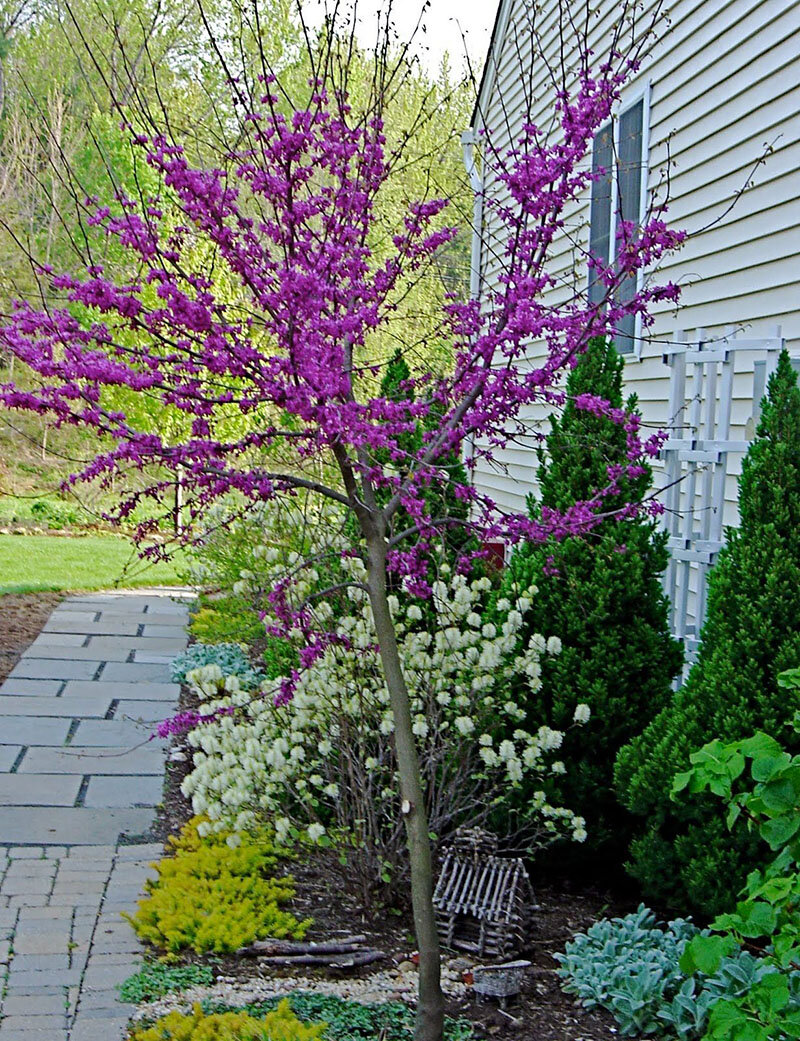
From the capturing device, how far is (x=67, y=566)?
1138 centimetres

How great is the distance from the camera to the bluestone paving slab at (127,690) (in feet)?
21.9

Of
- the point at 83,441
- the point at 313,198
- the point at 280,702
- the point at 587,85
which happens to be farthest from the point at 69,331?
the point at 83,441

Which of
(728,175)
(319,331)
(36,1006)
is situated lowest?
(36,1006)

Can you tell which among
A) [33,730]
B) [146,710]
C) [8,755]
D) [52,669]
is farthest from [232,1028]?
[52,669]

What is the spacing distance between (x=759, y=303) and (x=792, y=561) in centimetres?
195

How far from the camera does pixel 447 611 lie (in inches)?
153

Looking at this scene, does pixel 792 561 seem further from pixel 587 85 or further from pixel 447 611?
pixel 587 85

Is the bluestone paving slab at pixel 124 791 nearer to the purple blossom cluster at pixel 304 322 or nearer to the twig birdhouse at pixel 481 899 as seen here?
the twig birdhouse at pixel 481 899

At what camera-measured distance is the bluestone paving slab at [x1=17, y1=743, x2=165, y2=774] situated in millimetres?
5426

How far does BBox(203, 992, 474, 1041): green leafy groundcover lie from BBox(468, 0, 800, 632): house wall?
6.30ft

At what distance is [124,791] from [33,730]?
42.0 inches

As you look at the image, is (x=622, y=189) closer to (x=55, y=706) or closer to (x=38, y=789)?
(x=55, y=706)

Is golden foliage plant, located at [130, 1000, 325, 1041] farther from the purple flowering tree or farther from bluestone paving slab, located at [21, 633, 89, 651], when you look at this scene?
bluestone paving slab, located at [21, 633, 89, 651]

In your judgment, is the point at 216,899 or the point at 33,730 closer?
the point at 216,899
